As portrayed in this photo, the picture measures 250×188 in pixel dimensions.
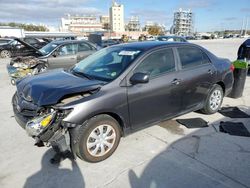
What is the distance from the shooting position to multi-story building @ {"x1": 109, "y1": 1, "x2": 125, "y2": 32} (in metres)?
120

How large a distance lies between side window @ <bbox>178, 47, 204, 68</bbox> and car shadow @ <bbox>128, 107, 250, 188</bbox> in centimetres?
135

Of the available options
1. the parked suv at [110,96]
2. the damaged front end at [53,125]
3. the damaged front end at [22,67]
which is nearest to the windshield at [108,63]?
the parked suv at [110,96]

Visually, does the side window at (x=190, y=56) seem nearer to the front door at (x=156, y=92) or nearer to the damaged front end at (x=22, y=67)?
the front door at (x=156, y=92)

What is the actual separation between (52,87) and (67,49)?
20.9 feet

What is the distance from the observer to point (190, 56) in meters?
4.20

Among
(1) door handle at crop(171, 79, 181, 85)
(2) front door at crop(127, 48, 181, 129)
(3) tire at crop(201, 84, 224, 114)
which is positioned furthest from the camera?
(3) tire at crop(201, 84, 224, 114)

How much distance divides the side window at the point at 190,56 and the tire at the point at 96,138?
70.6 inches

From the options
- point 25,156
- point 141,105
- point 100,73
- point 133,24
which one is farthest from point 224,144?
point 133,24

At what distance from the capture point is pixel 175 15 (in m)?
112

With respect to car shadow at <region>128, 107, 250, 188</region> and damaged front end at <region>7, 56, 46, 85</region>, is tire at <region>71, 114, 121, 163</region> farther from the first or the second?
damaged front end at <region>7, 56, 46, 85</region>

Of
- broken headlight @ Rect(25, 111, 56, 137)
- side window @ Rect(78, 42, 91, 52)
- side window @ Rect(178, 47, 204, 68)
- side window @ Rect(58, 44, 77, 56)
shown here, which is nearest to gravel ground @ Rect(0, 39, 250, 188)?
broken headlight @ Rect(25, 111, 56, 137)

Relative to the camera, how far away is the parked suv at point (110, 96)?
9.21 ft

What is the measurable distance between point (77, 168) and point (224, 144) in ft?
7.79

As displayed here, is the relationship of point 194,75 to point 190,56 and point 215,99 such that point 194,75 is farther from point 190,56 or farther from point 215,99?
point 215,99
